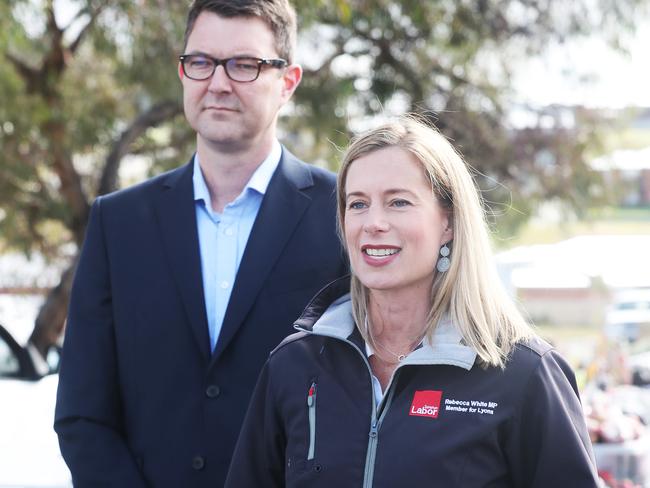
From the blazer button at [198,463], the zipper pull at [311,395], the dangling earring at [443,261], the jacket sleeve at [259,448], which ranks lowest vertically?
the blazer button at [198,463]

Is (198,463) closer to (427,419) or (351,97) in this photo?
(427,419)

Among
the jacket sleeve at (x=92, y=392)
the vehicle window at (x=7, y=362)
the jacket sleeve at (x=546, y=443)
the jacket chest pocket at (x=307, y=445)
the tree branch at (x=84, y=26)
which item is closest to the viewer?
the jacket sleeve at (x=546, y=443)

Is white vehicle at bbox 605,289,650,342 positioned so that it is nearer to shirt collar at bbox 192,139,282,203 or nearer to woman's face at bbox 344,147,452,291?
shirt collar at bbox 192,139,282,203

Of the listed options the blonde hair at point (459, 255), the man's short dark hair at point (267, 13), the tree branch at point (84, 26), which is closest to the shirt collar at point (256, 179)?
the man's short dark hair at point (267, 13)

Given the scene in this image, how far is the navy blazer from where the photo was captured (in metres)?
2.66

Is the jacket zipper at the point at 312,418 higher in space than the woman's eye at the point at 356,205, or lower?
lower

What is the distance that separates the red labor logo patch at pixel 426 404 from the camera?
2.15 metres

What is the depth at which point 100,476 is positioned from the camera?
8.61ft

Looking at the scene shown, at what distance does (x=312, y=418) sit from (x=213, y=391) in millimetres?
457

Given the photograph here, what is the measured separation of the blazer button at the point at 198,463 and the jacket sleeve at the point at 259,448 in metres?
0.25

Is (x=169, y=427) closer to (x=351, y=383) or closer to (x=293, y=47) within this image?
(x=351, y=383)

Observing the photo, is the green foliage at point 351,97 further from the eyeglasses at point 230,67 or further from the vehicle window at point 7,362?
the eyeglasses at point 230,67

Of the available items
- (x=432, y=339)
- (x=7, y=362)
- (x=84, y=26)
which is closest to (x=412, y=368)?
(x=432, y=339)

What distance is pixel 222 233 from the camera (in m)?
2.81
